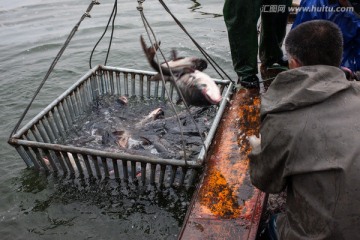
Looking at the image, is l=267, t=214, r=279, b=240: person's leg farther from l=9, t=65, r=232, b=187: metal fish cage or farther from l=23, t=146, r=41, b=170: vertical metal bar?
l=23, t=146, r=41, b=170: vertical metal bar

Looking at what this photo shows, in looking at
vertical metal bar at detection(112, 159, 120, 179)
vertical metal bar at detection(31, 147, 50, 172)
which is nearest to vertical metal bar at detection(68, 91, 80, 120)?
vertical metal bar at detection(31, 147, 50, 172)

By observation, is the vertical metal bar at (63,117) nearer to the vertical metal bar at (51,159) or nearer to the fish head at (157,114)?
the vertical metal bar at (51,159)

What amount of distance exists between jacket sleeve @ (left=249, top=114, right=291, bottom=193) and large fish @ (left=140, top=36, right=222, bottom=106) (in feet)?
4.07

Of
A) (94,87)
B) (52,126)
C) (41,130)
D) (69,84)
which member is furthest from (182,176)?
(69,84)

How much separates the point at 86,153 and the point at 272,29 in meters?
3.58

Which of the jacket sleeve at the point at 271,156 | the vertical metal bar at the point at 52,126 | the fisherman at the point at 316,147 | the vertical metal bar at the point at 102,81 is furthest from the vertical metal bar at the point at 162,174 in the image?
the vertical metal bar at the point at 102,81

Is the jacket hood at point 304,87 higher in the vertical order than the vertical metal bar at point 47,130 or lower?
higher

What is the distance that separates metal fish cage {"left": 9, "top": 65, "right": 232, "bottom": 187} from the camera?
156 inches

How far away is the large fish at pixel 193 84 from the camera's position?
376 centimetres

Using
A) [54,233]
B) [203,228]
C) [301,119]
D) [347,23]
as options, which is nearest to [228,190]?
[203,228]

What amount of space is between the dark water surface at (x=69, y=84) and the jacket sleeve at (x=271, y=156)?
1680mm

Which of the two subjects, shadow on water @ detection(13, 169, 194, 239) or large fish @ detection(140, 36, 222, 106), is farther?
shadow on water @ detection(13, 169, 194, 239)

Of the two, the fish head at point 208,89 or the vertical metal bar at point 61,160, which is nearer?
the fish head at point 208,89

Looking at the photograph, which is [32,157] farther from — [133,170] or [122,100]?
[122,100]
